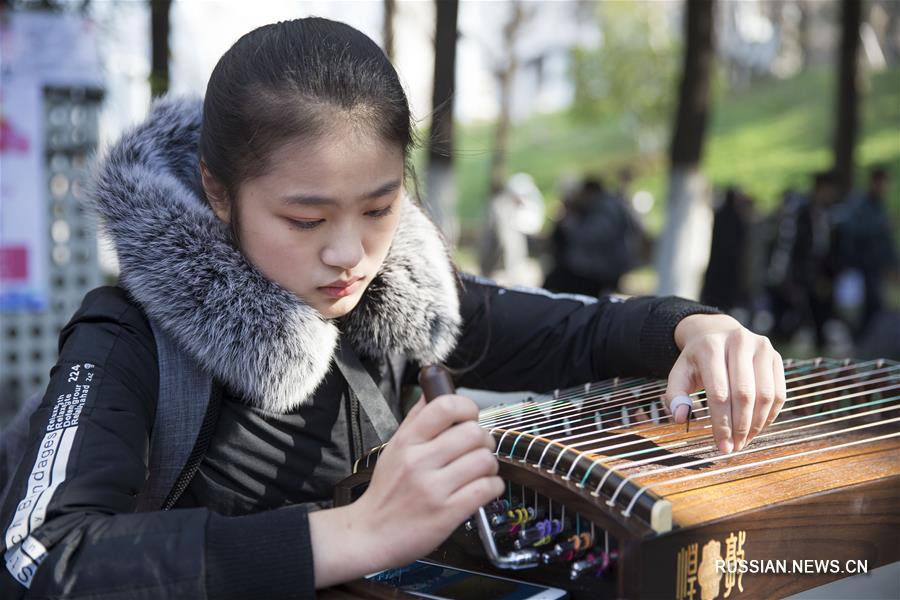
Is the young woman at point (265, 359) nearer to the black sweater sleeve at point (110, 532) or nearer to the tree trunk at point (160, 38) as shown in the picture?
the black sweater sleeve at point (110, 532)

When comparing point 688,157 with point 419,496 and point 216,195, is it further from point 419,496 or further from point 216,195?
point 419,496

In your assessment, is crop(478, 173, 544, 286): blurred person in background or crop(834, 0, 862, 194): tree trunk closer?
crop(478, 173, 544, 286): blurred person in background

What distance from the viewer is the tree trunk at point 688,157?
845cm

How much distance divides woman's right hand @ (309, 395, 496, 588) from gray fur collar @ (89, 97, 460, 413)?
43 cm

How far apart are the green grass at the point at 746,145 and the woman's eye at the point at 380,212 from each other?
1717cm

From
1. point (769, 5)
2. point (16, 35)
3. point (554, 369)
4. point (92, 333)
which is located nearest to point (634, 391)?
point (554, 369)

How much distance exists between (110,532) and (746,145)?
86.9ft

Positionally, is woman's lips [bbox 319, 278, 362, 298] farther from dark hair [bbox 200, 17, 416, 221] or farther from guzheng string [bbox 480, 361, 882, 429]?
guzheng string [bbox 480, 361, 882, 429]

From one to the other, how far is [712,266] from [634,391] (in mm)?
8046

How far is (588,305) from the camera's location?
219 centimetres

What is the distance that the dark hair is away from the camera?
1.52 metres

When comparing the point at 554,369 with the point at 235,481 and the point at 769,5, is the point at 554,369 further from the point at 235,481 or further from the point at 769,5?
the point at 769,5

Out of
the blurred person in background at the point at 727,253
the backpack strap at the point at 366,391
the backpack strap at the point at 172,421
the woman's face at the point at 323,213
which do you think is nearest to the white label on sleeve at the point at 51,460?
the backpack strap at the point at 172,421

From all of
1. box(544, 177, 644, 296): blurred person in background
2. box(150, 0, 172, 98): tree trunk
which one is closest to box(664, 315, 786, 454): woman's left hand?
box(150, 0, 172, 98): tree trunk
